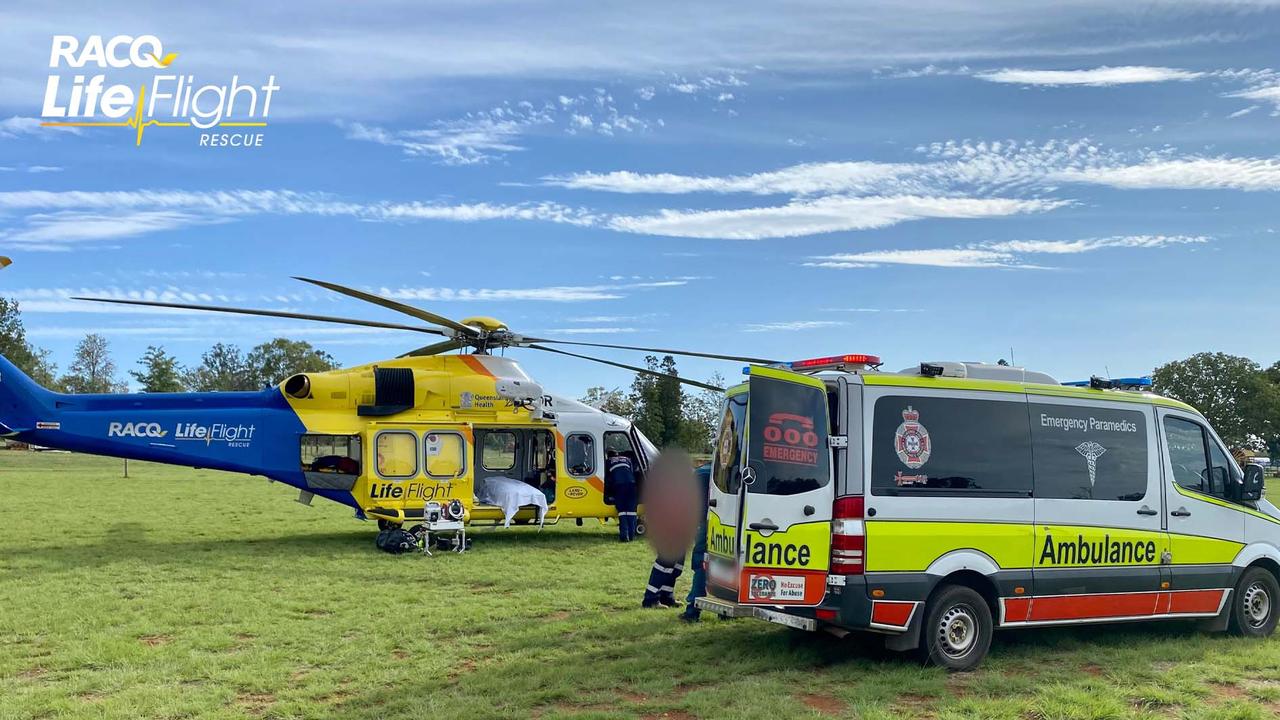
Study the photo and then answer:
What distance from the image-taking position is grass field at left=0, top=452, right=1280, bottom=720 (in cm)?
672

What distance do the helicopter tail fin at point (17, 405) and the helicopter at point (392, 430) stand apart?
0.06 feet

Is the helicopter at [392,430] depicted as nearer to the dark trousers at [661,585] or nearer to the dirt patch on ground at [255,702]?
the dark trousers at [661,585]

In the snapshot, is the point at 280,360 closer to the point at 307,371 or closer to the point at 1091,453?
the point at 307,371

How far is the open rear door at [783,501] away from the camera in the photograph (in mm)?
7113

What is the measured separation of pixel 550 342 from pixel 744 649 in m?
8.26

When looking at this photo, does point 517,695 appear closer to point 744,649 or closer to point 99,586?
point 744,649

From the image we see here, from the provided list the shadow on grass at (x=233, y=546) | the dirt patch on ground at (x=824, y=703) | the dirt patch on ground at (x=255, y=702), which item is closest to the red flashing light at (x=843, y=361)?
the dirt patch on ground at (x=824, y=703)

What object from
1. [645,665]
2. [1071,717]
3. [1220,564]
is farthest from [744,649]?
[1220,564]

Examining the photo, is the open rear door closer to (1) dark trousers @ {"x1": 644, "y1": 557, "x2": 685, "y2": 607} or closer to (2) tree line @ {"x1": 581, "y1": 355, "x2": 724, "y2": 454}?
(1) dark trousers @ {"x1": 644, "y1": 557, "x2": 685, "y2": 607}

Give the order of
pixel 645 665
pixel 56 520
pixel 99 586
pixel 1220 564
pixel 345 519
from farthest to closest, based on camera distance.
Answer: pixel 345 519
pixel 56 520
pixel 99 586
pixel 1220 564
pixel 645 665

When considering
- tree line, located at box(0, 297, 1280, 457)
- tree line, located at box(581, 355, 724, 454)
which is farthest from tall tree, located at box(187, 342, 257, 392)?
tree line, located at box(581, 355, 724, 454)

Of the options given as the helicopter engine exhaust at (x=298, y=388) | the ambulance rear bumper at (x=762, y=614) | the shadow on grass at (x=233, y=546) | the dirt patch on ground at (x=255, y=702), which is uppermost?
the helicopter engine exhaust at (x=298, y=388)

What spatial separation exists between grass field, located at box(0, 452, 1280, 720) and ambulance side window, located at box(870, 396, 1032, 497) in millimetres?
1438

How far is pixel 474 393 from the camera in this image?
16094 mm
